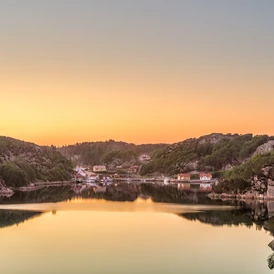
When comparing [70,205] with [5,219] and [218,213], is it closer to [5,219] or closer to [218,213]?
[5,219]

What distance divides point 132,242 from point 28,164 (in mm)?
84040

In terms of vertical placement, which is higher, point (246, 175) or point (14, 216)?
point (246, 175)

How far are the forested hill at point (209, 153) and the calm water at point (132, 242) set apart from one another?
8818 cm

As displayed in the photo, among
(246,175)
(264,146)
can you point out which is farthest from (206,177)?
(246,175)

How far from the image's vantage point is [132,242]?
35.4 m

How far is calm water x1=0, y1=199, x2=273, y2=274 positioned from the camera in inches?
Result: 1098

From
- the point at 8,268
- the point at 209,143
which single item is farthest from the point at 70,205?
the point at 209,143

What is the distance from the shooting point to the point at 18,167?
105m

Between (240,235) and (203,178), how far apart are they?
3988 inches

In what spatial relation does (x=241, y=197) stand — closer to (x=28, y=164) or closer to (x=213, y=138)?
(x=28, y=164)

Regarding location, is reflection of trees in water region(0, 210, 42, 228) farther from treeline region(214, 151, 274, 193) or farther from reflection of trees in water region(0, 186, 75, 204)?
treeline region(214, 151, 274, 193)

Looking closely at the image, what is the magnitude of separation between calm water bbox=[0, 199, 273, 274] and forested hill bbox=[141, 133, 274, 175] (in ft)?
289


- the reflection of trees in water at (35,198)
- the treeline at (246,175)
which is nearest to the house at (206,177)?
the reflection of trees in water at (35,198)

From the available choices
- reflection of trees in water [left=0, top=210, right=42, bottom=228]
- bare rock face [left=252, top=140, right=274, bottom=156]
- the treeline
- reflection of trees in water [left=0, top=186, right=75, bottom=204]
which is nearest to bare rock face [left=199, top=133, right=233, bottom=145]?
bare rock face [left=252, top=140, right=274, bottom=156]
